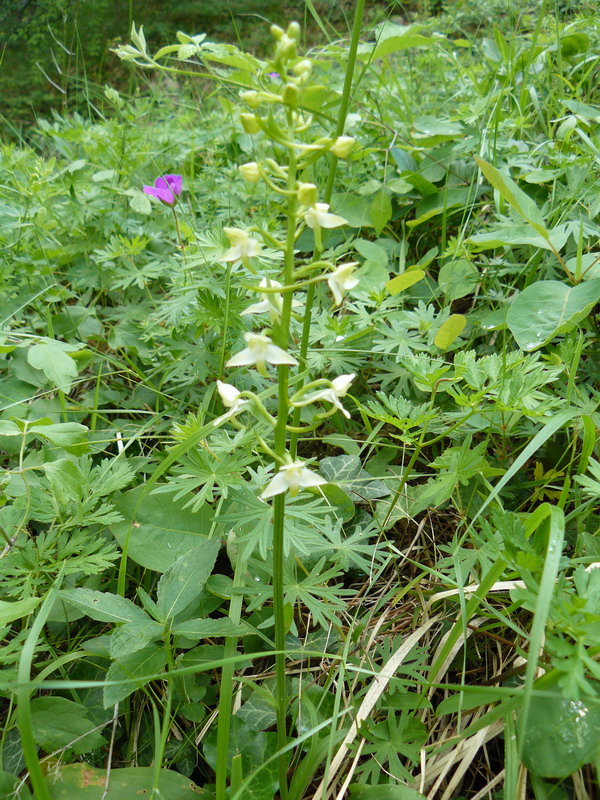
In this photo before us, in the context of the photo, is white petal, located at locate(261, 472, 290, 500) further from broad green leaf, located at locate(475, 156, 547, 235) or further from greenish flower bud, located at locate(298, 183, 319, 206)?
broad green leaf, located at locate(475, 156, 547, 235)

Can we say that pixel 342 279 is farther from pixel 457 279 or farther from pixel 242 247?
pixel 457 279

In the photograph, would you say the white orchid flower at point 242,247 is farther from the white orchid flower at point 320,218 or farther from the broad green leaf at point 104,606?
the broad green leaf at point 104,606

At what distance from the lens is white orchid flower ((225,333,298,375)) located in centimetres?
87

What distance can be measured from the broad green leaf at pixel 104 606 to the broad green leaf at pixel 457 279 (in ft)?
4.47

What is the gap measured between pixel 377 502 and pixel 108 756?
890 mm

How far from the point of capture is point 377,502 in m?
1.63

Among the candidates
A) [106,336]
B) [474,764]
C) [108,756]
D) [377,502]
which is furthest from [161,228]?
[474,764]

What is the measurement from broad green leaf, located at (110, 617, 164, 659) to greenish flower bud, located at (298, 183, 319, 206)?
35.6 inches

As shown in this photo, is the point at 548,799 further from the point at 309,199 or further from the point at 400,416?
the point at 309,199

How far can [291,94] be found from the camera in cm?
82

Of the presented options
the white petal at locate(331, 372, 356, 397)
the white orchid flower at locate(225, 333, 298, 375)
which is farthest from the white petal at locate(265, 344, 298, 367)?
the white petal at locate(331, 372, 356, 397)

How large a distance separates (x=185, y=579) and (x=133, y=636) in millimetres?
164

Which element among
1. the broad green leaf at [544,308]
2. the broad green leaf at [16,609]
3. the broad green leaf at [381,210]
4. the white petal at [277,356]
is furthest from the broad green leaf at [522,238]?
the broad green leaf at [16,609]

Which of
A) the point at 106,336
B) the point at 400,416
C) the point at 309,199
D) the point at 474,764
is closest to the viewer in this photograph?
the point at 309,199
